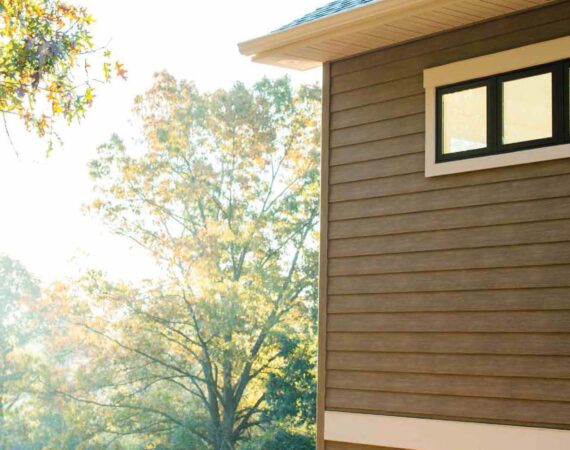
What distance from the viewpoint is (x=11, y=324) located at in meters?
22.7

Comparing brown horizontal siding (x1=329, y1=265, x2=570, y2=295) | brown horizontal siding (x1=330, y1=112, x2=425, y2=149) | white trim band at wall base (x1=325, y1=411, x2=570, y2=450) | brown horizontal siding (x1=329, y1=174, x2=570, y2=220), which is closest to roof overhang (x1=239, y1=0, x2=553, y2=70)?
brown horizontal siding (x1=330, y1=112, x2=425, y2=149)

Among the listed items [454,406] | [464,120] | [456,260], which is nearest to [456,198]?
[456,260]

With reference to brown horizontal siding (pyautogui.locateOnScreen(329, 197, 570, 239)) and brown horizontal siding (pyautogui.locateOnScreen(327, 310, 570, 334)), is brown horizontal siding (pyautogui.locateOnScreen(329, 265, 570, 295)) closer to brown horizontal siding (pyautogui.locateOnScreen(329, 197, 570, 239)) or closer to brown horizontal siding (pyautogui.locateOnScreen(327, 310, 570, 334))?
brown horizontal siding (pyautogui.locateOnScreen(327, 310, 570, 334))

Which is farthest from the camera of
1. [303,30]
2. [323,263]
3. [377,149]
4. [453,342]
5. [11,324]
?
[11,324]

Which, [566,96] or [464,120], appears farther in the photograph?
[464,120]

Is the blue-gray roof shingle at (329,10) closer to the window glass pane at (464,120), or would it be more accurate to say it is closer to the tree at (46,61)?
A: the window glass pane at (464,120)

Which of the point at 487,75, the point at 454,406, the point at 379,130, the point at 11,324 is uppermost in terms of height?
the point at 487,75

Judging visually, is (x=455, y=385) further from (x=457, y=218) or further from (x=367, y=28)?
(x=367, y=28)

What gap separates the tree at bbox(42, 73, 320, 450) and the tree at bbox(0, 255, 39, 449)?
2.38 metres

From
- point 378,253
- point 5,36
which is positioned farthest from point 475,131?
point 5,36

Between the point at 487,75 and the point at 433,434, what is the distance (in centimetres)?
247

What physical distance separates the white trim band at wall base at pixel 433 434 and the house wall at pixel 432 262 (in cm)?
6

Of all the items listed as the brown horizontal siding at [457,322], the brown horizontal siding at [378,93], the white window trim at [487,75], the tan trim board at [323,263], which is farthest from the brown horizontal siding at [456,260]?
the brown horizontal siding at [378,93]

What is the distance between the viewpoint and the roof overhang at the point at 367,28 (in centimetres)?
Answer: 588
